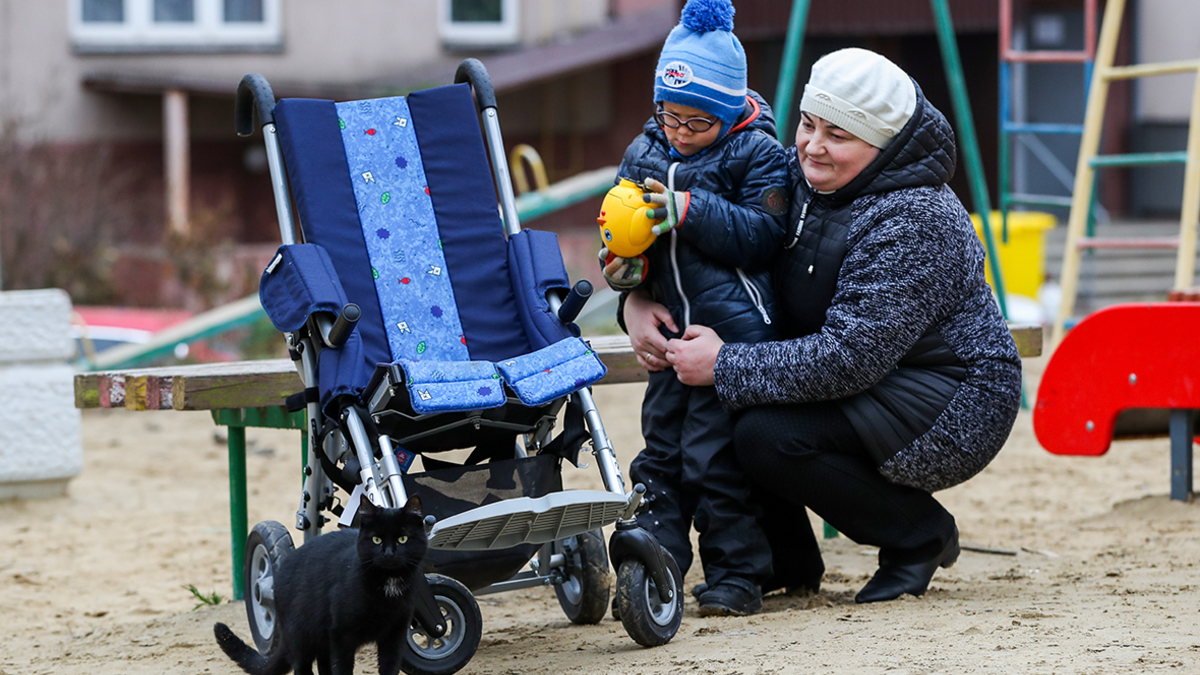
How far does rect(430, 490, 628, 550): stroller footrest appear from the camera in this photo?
2662 mm

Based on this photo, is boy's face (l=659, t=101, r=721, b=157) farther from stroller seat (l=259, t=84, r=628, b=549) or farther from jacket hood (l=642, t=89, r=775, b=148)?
stroller seat (l=259, t=84, r=628, b=549)

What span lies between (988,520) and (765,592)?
5.85ft

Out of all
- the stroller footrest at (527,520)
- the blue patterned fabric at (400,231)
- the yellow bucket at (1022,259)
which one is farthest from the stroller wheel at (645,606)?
the yellow bucket at (1022,259)

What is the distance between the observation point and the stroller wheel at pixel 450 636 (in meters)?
2.75

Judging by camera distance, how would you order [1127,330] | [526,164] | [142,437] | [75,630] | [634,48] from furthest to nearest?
[526,164]
[634,48]
[142,437]
[1127,330]
[75,630]

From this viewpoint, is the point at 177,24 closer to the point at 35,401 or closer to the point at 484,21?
the point at 484,21

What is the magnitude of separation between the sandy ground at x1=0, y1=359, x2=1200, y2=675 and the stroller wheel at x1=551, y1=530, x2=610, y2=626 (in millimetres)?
61

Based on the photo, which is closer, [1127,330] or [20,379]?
[1127,330]

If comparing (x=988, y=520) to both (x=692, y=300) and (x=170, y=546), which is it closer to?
(x=692, y=300)

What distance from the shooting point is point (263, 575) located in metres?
3.11

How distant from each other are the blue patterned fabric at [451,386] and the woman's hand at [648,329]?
607 millimetres

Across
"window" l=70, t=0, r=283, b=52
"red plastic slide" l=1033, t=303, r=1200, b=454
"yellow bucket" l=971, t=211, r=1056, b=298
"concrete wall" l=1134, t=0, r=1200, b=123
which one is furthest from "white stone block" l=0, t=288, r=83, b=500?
"concrete wall" l=1134, t=0, r=1200, b=123

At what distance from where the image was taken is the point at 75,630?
154 inches

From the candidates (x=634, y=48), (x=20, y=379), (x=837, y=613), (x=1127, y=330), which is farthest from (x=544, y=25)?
(x=837, y=613)
